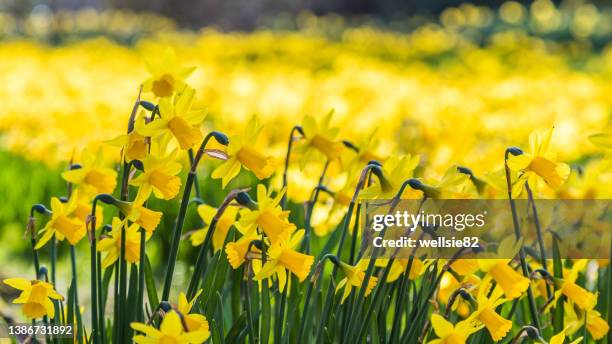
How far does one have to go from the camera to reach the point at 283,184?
6.51ft

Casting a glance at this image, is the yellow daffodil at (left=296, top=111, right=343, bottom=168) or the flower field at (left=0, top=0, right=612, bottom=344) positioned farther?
the yellow daffodil at (left=296, top=111, right=343, bottom=168)

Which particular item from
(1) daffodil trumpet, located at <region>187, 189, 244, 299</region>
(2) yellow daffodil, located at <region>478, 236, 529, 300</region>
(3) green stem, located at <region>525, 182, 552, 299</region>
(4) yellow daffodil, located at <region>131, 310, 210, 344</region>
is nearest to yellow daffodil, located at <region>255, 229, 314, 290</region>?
(1) daffodil trumpet, located at <region>187, 189, 244, 299</region>

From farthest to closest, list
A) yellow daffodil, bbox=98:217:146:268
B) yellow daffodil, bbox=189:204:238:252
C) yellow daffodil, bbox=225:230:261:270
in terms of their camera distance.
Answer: yellow daffodil, bbox=189:204:238:252 → yellow daffodil, bbox=98:217:146:268 → yellow daffodil, bbox=225:230:261:270

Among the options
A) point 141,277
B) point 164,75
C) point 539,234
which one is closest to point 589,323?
point 539,234

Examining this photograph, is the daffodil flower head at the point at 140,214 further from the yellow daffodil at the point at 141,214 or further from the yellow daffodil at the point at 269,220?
the yellow daffodil at the point at 269,220

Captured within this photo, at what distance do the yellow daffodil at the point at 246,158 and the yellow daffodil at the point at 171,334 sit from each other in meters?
0.33

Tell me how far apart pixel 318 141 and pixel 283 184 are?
160mm

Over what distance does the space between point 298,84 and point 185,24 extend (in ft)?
35.7

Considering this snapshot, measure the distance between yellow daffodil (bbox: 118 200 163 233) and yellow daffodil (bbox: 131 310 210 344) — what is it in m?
0.24

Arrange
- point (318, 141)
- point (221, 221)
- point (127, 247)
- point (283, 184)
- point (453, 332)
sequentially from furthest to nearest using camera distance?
point (283, 184)
point (318, 141)
point (221, 221)
point (127, 247)
point (453, 332)

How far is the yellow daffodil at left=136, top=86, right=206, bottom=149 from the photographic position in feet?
4.92

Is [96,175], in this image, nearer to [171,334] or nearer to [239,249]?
[239,249]

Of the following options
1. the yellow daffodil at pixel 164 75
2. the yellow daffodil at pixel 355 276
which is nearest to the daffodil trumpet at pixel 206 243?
the yellow daffodil at pixel 355 276

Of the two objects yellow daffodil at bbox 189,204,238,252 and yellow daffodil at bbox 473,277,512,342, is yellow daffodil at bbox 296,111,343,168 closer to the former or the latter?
yellow daffodil at bbox 189,204,238,252
